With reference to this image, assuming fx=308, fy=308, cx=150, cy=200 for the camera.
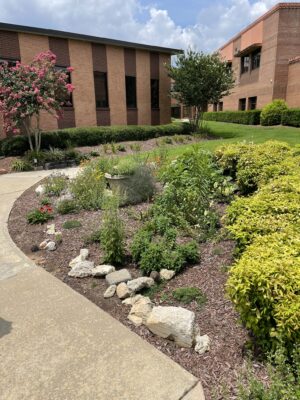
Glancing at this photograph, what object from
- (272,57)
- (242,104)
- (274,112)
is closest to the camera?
(274,112)

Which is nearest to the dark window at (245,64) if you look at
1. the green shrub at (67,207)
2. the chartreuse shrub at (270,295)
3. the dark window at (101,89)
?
the dark window at (101,89)

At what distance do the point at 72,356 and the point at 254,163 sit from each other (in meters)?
3.93

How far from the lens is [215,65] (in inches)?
624

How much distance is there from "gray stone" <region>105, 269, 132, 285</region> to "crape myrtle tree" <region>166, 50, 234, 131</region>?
14.4 metres

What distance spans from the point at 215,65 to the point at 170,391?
646 inches

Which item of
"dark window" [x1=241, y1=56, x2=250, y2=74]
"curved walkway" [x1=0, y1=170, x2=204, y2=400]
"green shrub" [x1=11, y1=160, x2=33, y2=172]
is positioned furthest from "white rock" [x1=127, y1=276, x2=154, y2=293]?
"dark window" [x1=241, y1=56, x2=250, y2=74]

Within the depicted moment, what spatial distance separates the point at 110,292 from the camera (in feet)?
10.3

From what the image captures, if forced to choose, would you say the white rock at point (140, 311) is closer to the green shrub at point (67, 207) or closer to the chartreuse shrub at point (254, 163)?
the chartreuse shrub at point (254, 163)

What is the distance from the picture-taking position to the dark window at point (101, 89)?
16259 millimetres

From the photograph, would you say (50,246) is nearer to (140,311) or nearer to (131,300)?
(131,300)

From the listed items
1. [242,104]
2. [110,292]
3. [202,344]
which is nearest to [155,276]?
[110,292]

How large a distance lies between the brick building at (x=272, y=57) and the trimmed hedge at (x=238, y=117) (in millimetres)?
2019

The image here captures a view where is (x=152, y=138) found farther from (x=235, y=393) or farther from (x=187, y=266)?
(x=235, y=393)

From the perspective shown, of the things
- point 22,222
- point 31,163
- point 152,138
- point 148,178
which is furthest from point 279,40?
point 22,222
